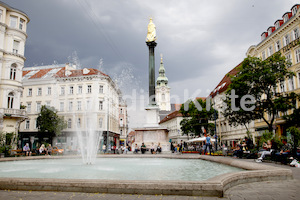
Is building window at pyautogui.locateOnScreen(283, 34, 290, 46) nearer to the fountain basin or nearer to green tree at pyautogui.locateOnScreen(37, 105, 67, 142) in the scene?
the fountain basin

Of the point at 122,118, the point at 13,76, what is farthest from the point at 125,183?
the point at 122,118

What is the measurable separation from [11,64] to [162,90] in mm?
101599

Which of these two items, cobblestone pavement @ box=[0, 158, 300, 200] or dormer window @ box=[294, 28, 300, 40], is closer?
cobblestone pavement @ box=[0, 158, 300, 200]

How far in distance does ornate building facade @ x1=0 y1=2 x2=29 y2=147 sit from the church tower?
99.6 meters

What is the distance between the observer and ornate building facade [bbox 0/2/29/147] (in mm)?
30359

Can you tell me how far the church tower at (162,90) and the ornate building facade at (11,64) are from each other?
3920 inches

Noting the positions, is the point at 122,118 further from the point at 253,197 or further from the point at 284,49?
the point at 253,197

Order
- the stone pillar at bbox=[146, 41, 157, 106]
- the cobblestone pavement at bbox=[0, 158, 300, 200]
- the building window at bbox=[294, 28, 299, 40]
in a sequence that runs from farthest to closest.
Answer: the building window at bbox=[294, 28, 299, 40], the stone pillar at bbox=[146, 41, 157, 106], the cobblestone pavement at bbox=[0, 158, 300, 200]

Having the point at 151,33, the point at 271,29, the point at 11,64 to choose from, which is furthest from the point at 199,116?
the point at 11,64

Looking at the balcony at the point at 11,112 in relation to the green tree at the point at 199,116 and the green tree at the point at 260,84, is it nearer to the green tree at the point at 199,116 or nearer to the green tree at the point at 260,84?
the green tree at the point at 260,84

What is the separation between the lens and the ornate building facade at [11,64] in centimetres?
3036

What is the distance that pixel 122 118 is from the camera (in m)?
84.4

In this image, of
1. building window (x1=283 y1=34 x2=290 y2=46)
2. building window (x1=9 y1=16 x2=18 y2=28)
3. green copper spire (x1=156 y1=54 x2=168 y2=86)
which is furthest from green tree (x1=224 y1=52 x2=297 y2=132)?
green copper spire (x1=156 y1=54 x2=168 y2=86)

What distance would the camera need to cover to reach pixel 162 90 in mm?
130125
